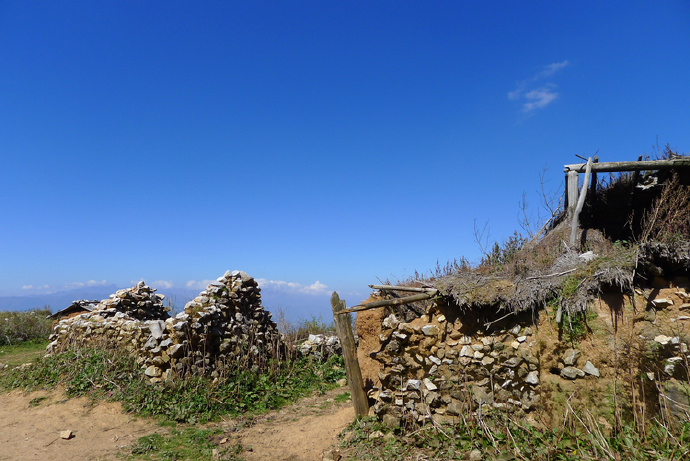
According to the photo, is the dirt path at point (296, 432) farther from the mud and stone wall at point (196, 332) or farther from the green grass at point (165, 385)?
the mud and stone wall at point (196, 332)

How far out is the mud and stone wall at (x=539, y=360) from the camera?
18.0ft

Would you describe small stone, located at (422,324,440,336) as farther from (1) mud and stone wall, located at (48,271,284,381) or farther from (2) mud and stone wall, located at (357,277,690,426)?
(1) mud and stone wall, located at (48,271,284,381)

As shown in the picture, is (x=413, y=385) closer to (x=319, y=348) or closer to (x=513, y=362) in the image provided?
(x=513, y=362)

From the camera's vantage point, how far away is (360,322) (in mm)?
9180

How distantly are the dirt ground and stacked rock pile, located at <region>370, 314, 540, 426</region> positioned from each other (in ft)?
4.82

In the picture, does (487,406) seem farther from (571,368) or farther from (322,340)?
(322,340)

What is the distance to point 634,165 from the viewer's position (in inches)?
374

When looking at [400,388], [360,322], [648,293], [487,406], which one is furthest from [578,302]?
[360,322]

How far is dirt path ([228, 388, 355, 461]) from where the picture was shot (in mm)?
6934

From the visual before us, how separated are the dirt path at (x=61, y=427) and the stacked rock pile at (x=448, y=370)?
4.89 meters

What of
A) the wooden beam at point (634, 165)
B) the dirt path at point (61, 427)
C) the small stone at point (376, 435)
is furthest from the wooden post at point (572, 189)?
the dirt path at point (61, 427)

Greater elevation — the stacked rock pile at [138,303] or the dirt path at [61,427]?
the stacked rock pile at [138,303]

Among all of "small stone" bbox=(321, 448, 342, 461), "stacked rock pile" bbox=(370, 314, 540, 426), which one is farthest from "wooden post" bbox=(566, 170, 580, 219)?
"small stone" bbox=(321, 448, 342, 461)

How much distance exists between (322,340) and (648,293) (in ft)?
30.6
